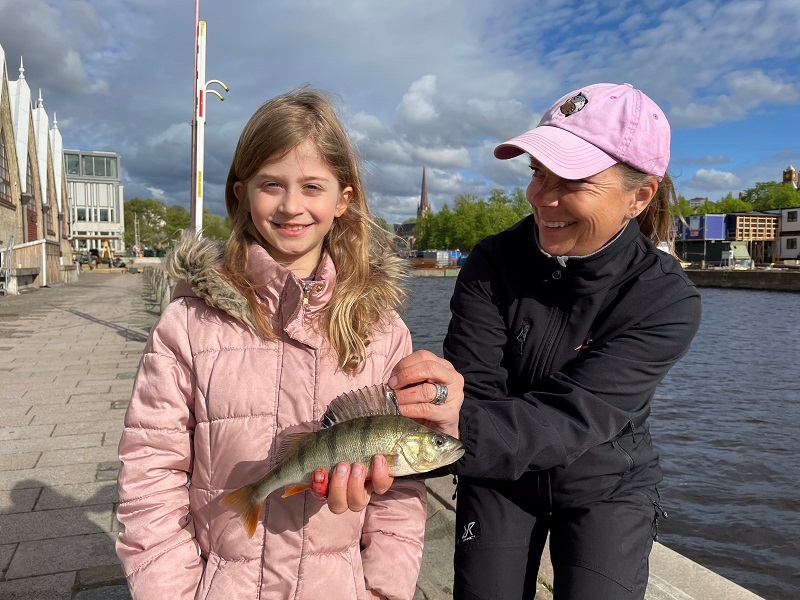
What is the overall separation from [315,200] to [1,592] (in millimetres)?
2835

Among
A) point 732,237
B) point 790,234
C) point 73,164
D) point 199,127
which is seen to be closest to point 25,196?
point 199,127

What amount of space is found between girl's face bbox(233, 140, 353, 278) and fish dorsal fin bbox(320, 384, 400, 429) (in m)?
0.72

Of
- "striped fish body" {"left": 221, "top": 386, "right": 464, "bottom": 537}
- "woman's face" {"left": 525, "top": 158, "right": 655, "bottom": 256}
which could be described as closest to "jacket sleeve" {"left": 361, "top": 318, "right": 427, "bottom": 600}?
"striped fish body" {"left": 221, "top": 386, "right": 464, "bottom": 537}

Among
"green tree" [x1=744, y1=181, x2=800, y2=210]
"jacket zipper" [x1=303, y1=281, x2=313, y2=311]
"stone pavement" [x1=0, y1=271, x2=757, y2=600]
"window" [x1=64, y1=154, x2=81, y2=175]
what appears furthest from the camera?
"window" [x1=64, y1=154, x2=81, y2=175]

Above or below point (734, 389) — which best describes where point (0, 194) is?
above

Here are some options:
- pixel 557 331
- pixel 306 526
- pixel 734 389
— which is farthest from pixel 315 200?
pixel 734 389

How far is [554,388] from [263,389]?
101cm

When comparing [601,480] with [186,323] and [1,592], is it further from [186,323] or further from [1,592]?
[1,592]

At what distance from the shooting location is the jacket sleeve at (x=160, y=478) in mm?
2051

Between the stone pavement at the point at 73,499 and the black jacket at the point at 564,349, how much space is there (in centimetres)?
168

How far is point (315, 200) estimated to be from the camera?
2477 millimetres

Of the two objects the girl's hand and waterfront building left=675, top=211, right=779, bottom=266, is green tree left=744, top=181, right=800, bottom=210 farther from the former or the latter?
the girl's hand

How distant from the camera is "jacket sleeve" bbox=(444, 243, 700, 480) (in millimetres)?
2100

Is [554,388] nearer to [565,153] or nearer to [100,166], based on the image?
[565,153]
